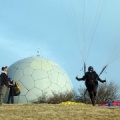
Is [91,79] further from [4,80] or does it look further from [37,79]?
[37,79]

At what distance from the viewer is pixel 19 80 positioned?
147 ft

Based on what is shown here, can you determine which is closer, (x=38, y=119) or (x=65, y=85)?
(x=38, y=119)

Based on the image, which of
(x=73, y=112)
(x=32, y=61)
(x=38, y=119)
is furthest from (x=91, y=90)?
(x=32, y=61)

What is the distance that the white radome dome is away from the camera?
44.1 metres

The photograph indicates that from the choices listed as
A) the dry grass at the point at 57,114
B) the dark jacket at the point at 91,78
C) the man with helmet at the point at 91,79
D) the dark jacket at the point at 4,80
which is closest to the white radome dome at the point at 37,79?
the man with helmet at the point at 91,79

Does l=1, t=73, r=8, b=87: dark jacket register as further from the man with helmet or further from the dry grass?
the man with helmet

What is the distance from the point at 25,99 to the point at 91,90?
25450 millimetres

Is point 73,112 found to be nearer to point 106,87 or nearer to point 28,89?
point 28,89

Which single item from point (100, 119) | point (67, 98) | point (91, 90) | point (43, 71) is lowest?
point (100, 119)

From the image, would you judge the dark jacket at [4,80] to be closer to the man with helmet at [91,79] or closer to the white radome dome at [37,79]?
the man with helmet at [91,79]

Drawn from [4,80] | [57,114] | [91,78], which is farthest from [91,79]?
[57,114]

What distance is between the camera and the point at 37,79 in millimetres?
44812

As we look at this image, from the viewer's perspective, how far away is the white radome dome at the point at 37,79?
44.1m

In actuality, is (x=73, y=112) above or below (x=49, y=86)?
below
